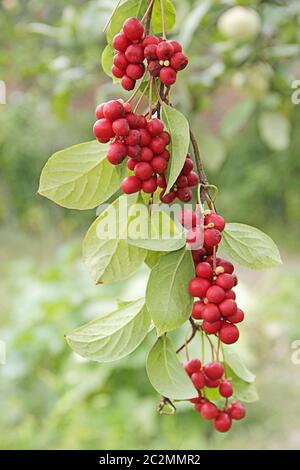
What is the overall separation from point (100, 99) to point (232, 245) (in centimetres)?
90

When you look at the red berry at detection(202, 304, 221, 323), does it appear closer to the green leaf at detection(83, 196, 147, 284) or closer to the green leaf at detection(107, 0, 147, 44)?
the green leaf at detection(83, 196, 147, 284)

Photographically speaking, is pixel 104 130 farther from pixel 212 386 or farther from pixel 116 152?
pixel 212 386

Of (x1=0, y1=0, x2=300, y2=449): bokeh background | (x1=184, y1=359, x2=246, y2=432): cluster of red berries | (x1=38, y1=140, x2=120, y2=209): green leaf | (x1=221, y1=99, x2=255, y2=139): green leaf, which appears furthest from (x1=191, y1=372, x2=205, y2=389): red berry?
(x1=221, y1=99, x2=255, y2=139): green leaf

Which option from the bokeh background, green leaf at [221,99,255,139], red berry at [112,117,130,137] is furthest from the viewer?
green leaf at [221,99,255,139]

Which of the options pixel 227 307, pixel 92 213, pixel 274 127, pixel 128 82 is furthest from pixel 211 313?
pixel 92 213

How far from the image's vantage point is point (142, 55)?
306 mm

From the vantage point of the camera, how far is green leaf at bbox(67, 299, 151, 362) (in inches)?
12.6

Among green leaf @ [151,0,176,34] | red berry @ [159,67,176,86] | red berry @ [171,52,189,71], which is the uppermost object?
green leaf @ [151,0,176,34]

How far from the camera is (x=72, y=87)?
115 centimetres

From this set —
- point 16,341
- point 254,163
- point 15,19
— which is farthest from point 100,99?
point 254,163

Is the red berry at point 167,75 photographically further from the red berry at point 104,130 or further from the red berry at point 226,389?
the red berry at point 226,389

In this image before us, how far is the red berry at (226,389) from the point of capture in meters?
0.36

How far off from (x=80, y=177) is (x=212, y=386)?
0.13m
